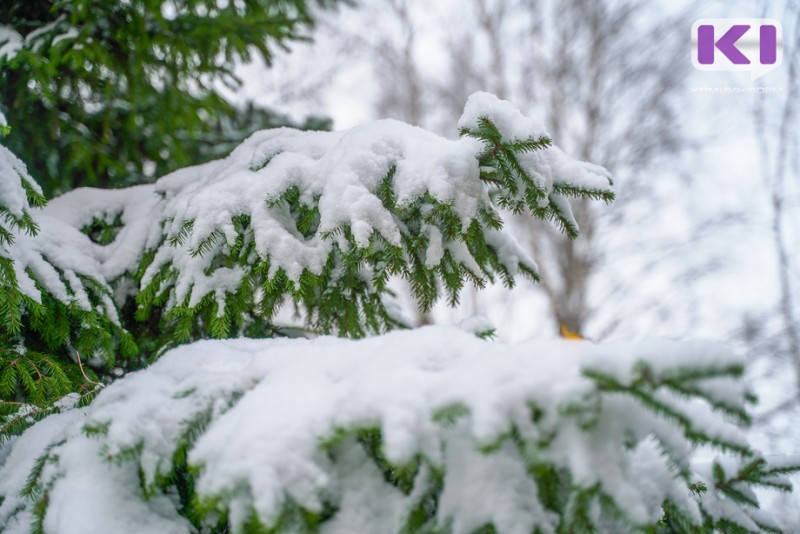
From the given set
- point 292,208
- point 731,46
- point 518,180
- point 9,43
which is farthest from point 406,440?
point 731,46

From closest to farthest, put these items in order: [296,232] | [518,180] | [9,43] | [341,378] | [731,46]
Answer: [341,378]
[518,180]
[296,232]
[9,43]
[731,46]

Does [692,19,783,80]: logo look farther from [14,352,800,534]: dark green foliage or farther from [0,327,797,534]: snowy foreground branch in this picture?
[0,327,797,534]: snowy foreground branch

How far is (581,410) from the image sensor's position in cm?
70

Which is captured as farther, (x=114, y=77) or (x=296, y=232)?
(x=114, y=77)

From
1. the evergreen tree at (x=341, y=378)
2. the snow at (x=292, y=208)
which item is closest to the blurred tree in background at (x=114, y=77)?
the evergreen tree at (x=341, y=378)

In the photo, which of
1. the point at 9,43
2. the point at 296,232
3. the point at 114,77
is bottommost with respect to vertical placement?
the point at 296,232

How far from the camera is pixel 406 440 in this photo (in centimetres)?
73

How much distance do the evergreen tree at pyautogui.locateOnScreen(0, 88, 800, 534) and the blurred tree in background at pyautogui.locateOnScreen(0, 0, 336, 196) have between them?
823 mm

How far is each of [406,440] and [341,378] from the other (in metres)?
0.23

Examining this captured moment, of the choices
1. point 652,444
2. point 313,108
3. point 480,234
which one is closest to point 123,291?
point 480,234

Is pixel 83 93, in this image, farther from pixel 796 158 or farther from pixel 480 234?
pixel 796 158

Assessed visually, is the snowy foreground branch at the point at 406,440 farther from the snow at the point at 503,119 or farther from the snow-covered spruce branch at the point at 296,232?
the snow at the point at 503,119

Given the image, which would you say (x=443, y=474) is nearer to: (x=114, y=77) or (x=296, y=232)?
(x=296, y=232)

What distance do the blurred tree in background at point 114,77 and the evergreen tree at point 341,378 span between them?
823mm
